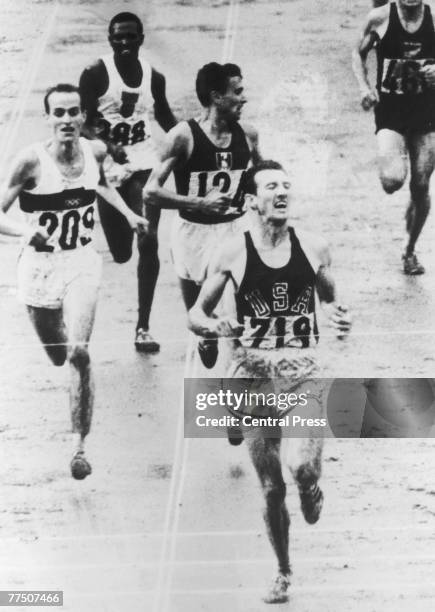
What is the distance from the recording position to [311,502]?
4.31 meters

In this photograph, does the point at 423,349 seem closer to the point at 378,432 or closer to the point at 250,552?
the point at 378,432

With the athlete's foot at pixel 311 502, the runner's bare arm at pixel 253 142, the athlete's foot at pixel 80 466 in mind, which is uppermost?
the runner's bare arm at pixel 253 142

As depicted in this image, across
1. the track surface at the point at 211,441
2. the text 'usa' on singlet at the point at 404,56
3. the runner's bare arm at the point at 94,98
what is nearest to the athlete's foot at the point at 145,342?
the track surface at the point at 211,441

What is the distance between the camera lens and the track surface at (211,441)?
14.1ft

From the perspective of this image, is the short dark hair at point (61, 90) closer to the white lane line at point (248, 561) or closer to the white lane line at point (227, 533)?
the white lane line at point (227, 533)

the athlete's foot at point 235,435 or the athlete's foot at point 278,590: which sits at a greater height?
the athlete's foot at point 235,435

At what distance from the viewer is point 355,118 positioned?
443 centimetres

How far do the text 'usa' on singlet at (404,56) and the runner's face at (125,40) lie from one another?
36.4 inches

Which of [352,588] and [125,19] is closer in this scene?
[352,588]

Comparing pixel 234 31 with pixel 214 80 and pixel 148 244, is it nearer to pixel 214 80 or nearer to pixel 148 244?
pixel 214 80

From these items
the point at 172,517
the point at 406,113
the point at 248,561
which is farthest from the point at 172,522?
the point at 406,113

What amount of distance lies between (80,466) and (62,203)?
0.98m

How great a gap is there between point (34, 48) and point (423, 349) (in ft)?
6.18

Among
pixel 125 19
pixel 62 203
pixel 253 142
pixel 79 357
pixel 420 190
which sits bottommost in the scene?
pixel 79 357
